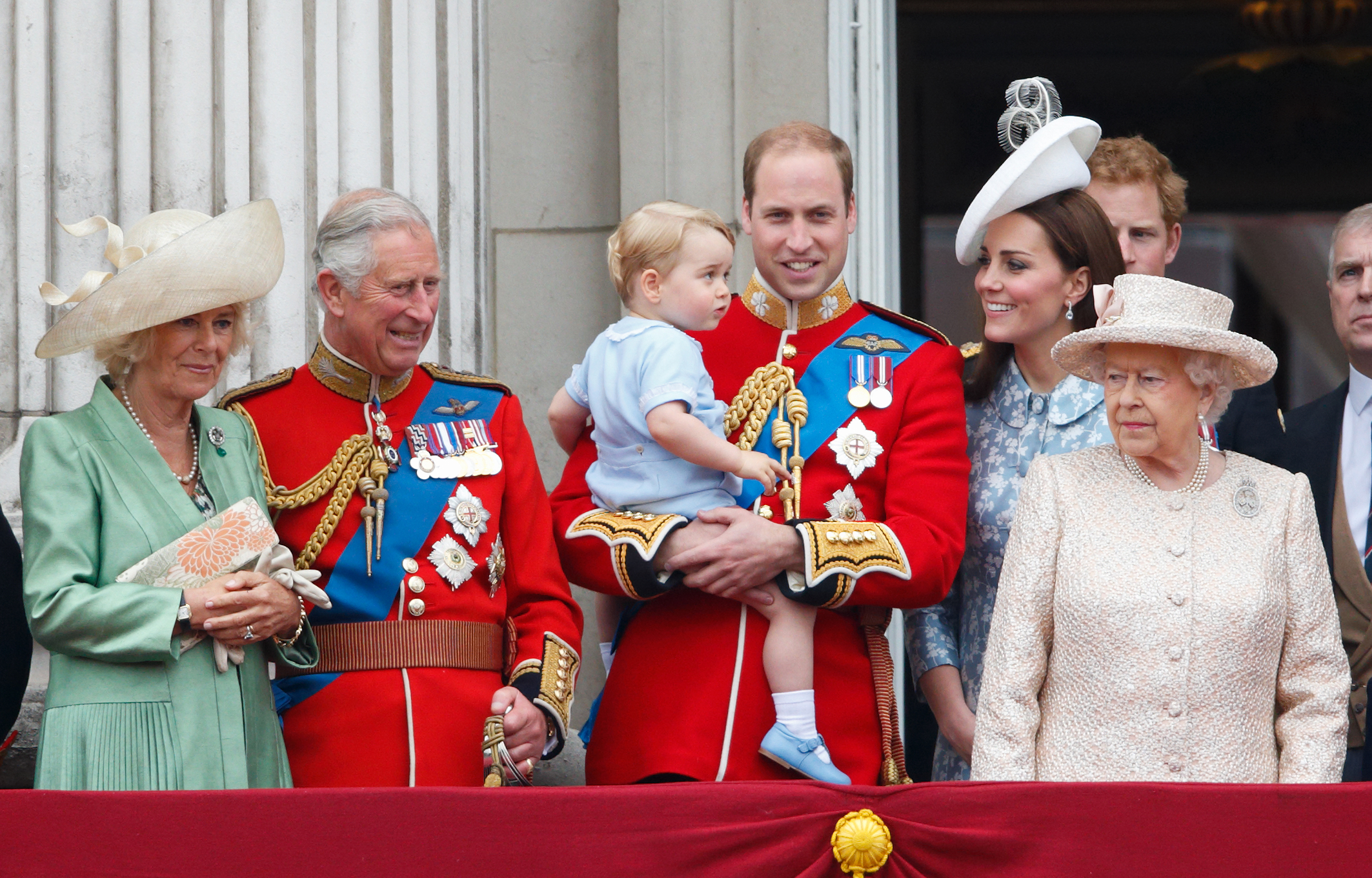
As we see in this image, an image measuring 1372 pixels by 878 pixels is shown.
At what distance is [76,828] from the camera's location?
239 centimetres

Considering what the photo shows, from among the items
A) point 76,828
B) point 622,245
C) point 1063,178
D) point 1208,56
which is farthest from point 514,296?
point 1208,56

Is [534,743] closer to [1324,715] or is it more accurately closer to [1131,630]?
[1131,630]

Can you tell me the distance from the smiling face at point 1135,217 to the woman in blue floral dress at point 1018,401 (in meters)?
0.41

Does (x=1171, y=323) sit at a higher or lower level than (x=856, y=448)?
higher

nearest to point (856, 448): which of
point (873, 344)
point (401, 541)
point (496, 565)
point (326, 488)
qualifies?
point (873, 344)

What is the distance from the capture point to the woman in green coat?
2609mm

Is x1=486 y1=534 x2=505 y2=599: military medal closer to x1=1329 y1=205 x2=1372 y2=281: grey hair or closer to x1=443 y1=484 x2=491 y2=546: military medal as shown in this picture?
x1=443 y1=484 x2=491 y2=546: military medal

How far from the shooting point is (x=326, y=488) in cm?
300

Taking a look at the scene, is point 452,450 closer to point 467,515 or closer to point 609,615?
point 467,515

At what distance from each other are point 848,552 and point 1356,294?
1.25 meters

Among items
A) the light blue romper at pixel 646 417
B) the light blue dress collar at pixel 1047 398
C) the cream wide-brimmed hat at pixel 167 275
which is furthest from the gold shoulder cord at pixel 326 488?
the light blue dress collar at pixel 1047 398

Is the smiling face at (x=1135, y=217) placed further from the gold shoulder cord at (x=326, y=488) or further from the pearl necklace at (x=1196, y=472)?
the gold shoulder cord at (x=326, y=488)

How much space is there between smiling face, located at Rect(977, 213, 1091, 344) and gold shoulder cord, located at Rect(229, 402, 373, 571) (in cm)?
123

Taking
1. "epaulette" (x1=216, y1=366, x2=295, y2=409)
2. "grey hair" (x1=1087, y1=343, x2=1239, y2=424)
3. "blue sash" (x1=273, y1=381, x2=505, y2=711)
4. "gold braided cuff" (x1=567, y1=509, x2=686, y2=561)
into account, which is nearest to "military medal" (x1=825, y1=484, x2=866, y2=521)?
"gold braided cuff" (x1=567, y1=509, x2=686, y2=561)
